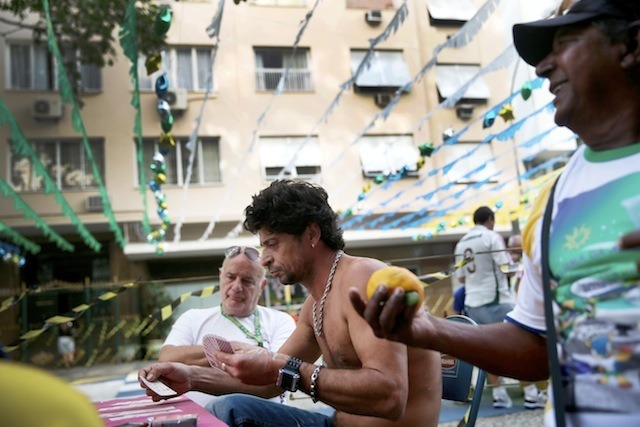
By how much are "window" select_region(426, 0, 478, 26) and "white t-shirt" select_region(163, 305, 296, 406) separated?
8804 millimetres

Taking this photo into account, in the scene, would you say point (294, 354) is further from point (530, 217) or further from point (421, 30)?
point (421, 30)

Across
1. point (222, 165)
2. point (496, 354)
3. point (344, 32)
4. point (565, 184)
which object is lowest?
point (496, 354)

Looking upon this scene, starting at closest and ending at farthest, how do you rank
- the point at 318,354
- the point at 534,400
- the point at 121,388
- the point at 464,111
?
the point at 318,354
the point at 534,400
the point at 121,388
the point at 464,111

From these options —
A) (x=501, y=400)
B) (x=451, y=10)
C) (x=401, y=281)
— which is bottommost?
(x=501, y=400)

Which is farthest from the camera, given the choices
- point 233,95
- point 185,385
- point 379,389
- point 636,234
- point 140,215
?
point 233,95

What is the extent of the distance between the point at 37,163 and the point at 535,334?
10.3 meters

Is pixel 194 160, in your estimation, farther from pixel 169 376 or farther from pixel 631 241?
pixel 631 241

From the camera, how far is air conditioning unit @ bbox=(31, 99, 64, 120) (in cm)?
1664

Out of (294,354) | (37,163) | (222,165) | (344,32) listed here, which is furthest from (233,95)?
(294,354)

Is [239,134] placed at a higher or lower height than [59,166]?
higher

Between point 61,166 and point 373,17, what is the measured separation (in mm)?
10616

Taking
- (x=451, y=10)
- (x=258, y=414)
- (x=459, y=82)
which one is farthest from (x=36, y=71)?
→ (x=258, y=414)

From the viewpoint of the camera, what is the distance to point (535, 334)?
61.5 inches

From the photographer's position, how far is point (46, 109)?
54.7 ft
